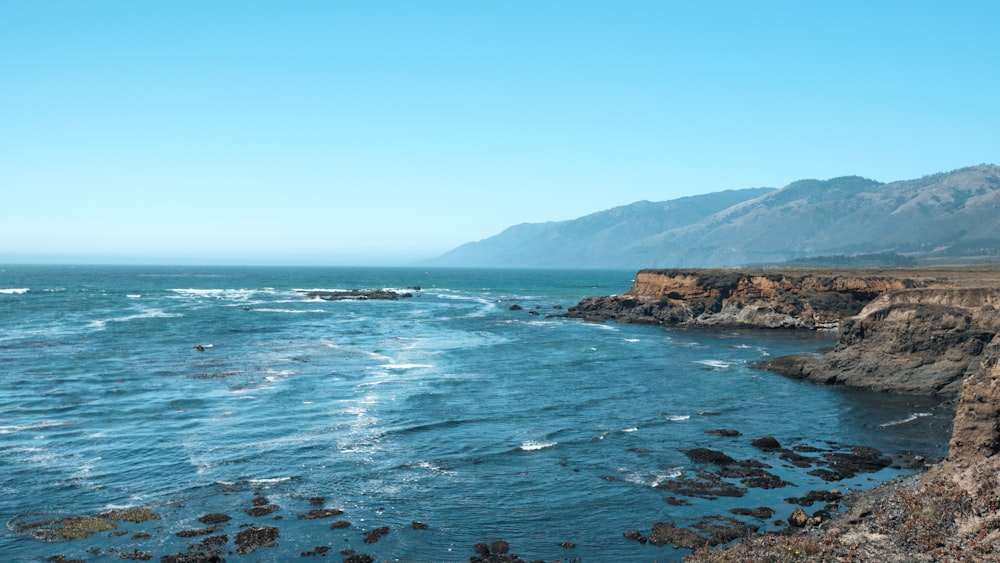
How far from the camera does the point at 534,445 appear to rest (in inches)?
1313

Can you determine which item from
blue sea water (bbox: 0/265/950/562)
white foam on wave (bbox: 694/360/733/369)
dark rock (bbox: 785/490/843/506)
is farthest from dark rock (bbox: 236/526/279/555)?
white foam on wave (bbox: 694/360/733/369)

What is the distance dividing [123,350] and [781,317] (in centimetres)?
6995

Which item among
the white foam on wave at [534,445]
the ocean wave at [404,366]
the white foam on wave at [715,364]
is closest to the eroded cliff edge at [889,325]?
the white foam on wave at [715,364]

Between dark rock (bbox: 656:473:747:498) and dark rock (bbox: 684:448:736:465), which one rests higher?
dark rock (bbox: 684:448:736:465)

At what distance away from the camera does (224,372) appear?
172 feet

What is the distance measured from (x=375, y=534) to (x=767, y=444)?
63.8ft

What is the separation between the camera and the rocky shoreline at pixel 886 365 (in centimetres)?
1972

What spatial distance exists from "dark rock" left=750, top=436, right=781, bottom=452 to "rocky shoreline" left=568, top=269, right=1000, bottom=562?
21.6 ft

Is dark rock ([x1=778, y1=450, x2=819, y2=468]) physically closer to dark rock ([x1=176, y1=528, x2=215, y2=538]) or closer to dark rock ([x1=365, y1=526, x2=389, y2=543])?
dark rock ([x1=365, y1=526, x2=389, y2=543])

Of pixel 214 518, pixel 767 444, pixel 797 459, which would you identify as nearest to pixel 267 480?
pixel 214 518

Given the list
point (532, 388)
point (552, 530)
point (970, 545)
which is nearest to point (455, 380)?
point (532, 388)

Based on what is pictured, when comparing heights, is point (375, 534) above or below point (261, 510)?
below

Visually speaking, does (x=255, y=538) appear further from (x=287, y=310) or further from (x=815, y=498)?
(x=287, y=310)

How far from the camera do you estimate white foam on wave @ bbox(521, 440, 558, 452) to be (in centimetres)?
3284
